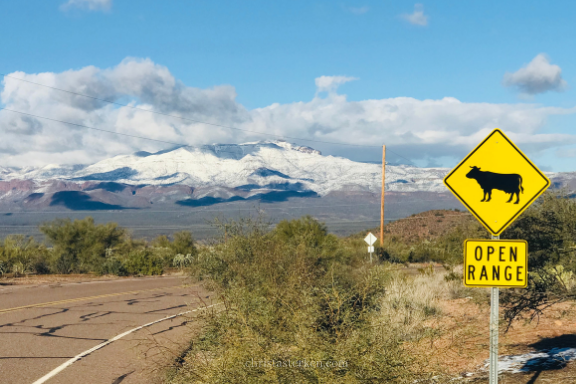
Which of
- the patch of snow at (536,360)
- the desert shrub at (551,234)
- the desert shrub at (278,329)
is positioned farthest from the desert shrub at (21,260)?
the patch of snow at (536,360)

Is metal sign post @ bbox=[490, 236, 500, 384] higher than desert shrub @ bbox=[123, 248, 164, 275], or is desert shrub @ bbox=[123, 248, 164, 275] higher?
metal sign post @ bbox=[490, 236, 500, 384]

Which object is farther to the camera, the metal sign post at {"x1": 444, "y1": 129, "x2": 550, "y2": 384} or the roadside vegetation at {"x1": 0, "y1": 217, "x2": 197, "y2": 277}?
the roadside vegetation at {"x1": 0, "y1": 217, "x2": 197, "y2": 277}

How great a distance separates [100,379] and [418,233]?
200 feet

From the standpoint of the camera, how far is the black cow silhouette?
20.5ft

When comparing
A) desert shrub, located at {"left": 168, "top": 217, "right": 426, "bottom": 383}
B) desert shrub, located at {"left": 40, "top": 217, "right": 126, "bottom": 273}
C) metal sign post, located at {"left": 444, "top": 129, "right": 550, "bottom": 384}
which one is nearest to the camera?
desert shrub, located at {"left": 168, "top": 217, "right": 426, "bottom": 383}

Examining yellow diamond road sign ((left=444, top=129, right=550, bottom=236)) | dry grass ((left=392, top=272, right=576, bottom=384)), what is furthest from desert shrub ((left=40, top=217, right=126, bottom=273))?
yellow diamond road sign ((left=444, top=129, right=550, bottom=236))

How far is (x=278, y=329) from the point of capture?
7.44 meters

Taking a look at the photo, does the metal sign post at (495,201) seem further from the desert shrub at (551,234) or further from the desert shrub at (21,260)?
the desert shrub at (21,260)

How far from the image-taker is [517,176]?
645 centimetres

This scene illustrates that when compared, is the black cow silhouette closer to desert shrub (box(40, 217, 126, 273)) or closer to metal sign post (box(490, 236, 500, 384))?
metal sign post (box(490, 236, 500, 384))

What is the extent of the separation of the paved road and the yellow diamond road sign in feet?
12.7

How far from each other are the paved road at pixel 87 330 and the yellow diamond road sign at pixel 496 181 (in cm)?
387

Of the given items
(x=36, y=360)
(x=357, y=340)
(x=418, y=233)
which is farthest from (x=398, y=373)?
(x=418, y=233)

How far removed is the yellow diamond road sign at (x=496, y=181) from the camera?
6.26m
